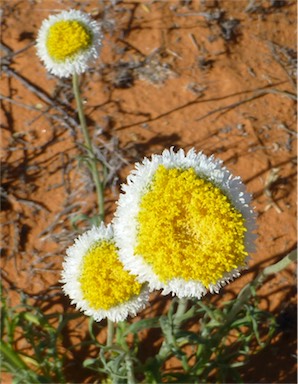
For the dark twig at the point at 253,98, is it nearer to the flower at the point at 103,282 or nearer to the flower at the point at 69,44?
the flower at the point at 69,44

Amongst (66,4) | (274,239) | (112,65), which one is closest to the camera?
(274,239)

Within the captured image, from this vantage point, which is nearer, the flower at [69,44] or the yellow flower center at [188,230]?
the yellow flower center at [188,230]

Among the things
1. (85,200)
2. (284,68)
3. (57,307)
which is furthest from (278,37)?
(57,307)

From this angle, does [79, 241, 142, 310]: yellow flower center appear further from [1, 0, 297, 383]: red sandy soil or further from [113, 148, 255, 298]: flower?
[1, 0, 297, 383]: red sandy soil

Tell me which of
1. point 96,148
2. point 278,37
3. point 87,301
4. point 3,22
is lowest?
point 87,301

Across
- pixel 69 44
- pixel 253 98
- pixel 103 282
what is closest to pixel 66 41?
pixel 69 44

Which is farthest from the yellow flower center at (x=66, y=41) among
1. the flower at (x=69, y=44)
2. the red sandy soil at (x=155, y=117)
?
the red sandy soil at (x=155, y=117)

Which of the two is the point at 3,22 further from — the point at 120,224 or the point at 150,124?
the point at 120,224
